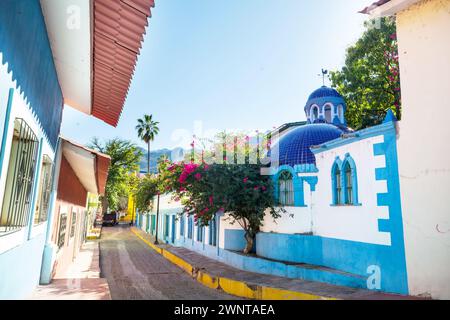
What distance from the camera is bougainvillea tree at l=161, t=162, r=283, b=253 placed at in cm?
1223

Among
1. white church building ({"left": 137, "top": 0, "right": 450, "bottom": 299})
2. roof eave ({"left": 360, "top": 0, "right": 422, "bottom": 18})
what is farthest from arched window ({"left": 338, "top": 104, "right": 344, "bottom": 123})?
roof eave ({"left": 360, "top": 0, "right": 422, "bottom": 18})

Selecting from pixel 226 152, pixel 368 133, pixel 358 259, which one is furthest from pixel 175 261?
pixel 368 133

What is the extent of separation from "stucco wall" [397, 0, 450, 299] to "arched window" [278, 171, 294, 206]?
519 centimetres

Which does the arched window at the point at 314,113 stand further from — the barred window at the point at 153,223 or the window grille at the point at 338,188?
the barred window at the point at 153,223

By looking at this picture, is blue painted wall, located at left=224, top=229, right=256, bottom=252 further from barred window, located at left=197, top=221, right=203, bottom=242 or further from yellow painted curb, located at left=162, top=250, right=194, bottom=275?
barred window, located at left=197, top=221, right=203, bottom=242

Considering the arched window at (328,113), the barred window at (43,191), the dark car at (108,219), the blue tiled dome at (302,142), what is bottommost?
the dark car at (108,219)

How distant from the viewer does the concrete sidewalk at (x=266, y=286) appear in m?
7.23

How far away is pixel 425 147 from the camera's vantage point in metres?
6.43

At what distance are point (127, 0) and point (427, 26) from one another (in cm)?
636

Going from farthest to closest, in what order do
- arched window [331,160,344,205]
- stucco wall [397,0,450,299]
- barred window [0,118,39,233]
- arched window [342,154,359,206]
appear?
arched window [331,160,344,205] < arched window [342,154,359,206] < stucco wall [397,0,450,299] < barred window [0,118,39,233]

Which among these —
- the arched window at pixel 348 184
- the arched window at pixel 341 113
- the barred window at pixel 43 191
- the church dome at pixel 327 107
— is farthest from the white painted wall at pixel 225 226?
the barred window at pixel 43 191

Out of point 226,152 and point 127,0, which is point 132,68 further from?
point 226,152

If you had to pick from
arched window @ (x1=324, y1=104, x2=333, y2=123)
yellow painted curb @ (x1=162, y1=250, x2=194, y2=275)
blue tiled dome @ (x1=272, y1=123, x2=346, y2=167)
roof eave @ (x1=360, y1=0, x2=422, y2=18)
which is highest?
arched window @ (x1=324, y1=104, x2=333, y2=123)

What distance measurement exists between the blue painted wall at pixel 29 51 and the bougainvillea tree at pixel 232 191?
7.99 meters
